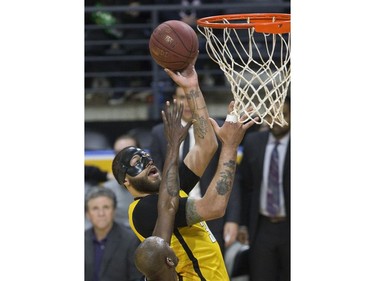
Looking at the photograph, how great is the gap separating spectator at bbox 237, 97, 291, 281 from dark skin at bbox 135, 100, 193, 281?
217cm

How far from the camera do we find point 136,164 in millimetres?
4492

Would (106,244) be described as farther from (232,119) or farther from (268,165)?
(232,119)

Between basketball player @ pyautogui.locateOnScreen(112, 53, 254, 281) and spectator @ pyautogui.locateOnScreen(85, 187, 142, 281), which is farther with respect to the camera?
spectator @ pyautogui.locateOnScreen(85, 187, 142, 281)

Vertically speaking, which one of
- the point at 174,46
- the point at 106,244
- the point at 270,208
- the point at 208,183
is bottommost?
the point at 106,244

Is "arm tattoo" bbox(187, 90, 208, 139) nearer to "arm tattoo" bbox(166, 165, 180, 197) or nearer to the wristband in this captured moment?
the wristband

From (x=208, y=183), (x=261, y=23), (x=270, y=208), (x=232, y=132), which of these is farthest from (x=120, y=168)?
(x=270, y=208)

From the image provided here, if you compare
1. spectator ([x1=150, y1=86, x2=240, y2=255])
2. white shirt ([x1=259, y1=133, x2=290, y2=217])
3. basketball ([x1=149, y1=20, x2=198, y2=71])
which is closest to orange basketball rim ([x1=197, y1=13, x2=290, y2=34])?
basketball ([x1=149, y1=20, x2=198, y2=71])

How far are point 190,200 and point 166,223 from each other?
187 millimetres

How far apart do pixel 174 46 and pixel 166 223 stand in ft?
2.95

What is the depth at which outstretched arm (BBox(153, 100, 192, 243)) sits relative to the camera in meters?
4.22

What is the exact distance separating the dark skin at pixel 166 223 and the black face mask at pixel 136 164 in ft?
0.61
